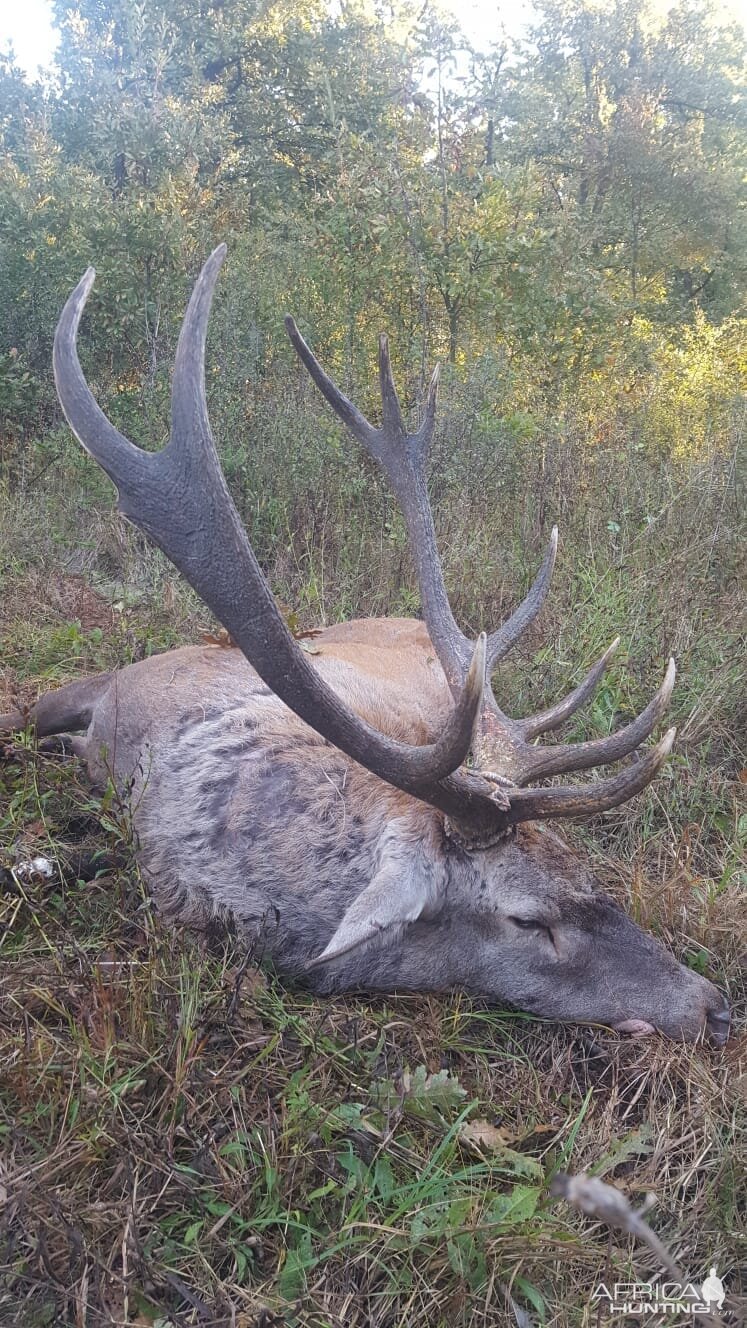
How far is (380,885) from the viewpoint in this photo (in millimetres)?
2293

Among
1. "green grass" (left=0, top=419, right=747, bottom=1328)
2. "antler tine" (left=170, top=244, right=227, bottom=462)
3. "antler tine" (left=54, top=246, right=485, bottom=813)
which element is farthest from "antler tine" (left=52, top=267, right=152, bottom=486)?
"green grass" (left=0, top=419, right=747, bottom=1328)

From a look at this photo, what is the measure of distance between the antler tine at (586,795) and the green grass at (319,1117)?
583 mm

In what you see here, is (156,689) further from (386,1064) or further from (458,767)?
(386,1064)

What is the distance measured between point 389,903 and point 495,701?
1085mm

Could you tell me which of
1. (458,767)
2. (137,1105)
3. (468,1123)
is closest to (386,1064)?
(468,1123)

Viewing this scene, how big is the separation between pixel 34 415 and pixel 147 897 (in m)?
5.26

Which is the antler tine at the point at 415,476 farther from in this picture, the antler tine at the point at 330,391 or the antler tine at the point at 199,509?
the antler tine at the point at 199,509

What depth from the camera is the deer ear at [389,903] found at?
84.4 inches

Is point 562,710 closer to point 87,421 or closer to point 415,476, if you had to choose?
point 415,476

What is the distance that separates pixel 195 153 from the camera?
22.9 ft

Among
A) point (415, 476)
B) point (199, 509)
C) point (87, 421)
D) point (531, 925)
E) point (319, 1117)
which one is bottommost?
point (319, 1117)

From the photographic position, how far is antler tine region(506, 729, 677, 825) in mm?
2299

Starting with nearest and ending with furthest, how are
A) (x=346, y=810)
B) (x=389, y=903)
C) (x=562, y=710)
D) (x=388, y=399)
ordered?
(x=389, y=903) < (x=346, y=810) < (x=562, y=710) < (x=388, y=399)

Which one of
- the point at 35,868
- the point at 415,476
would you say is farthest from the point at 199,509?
the point at 415,476
